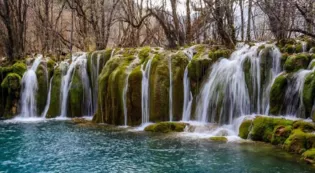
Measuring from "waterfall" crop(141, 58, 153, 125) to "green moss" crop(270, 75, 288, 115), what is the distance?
650 centimetres

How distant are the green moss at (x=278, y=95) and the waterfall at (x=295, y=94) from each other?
0.22 m

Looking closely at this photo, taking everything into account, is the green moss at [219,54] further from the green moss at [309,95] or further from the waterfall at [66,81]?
the waterfall at [66,81]

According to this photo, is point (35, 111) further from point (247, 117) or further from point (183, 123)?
point (247, 117)

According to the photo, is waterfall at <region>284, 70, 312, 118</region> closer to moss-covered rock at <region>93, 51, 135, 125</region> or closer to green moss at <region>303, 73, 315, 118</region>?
green moss at <region>303, 73, 315, 118</region>

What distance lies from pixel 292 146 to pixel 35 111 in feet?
57.8

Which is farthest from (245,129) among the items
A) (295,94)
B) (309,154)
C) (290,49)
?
(290,49)

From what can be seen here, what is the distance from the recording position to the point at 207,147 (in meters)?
13.9

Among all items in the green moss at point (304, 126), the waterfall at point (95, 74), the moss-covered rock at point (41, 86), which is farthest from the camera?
the moss-covered rock at point (41, 86)

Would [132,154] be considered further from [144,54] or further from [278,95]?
[144,54]

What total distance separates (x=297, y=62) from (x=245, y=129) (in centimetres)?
378

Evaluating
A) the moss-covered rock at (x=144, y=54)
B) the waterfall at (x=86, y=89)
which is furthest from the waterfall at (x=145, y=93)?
the waterfall at (x=86, y=89)

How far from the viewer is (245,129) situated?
1516 cm

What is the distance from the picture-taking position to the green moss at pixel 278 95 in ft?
52.2

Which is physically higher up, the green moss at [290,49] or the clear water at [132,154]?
the green moss at [290,49]
